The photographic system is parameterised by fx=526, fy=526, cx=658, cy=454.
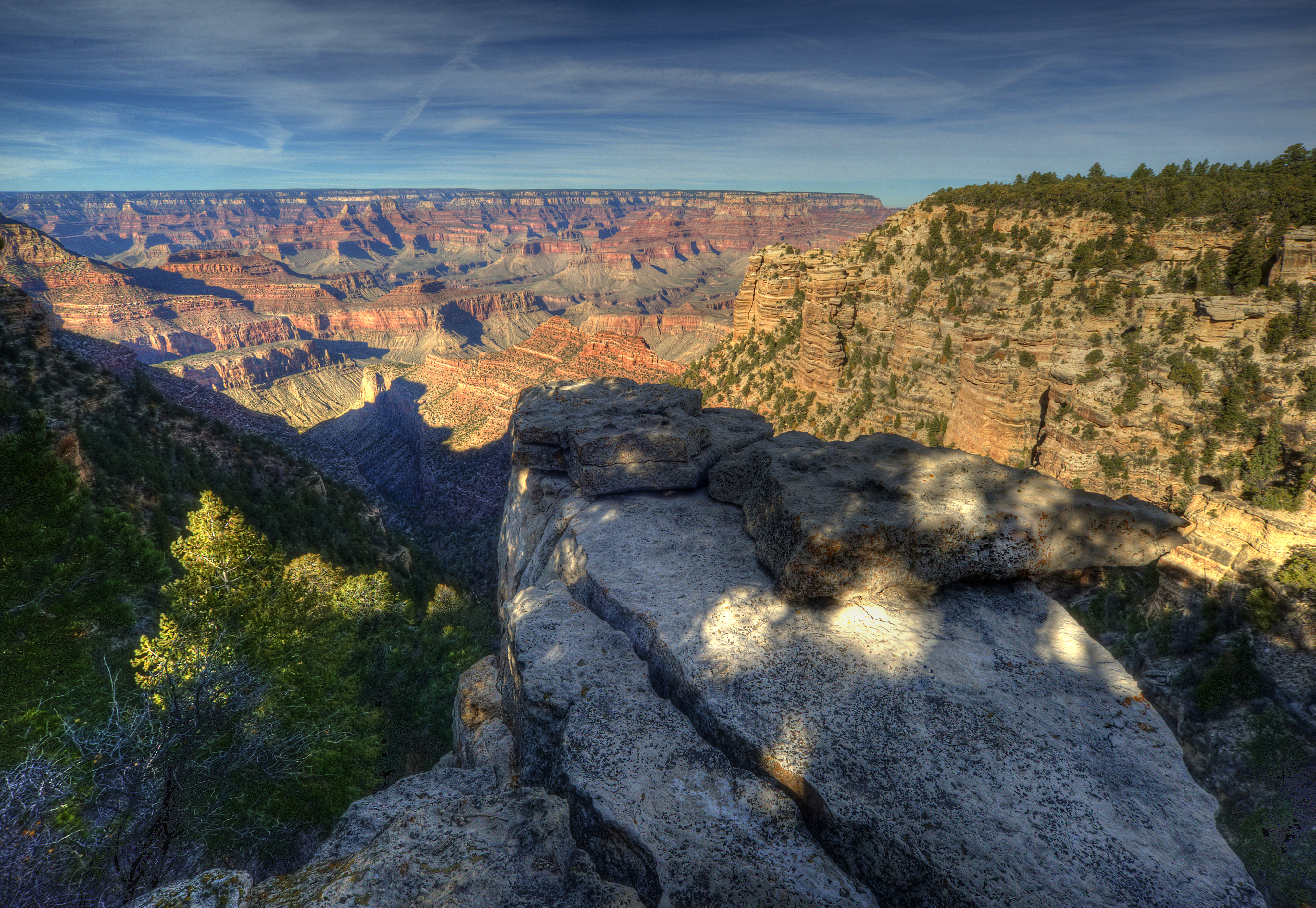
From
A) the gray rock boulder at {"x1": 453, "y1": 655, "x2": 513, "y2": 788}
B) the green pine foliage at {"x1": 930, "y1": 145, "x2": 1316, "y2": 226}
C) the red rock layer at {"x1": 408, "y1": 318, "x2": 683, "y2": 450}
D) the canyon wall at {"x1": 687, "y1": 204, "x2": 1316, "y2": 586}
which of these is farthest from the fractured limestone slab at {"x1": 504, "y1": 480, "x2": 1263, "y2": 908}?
the red rock layer at {"x1": 408, "y1": 318, "x2": 683, "y2": 450}

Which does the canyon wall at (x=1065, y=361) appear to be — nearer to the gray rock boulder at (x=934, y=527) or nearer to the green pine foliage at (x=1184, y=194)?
the green pine foliage at (x=1184, y=194)

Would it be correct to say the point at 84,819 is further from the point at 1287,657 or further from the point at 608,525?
the point at 1287,657

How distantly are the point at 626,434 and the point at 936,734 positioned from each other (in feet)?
26.6

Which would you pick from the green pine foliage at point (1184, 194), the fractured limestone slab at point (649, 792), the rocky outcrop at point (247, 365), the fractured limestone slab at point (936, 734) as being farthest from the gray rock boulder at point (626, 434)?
the rocky outcrop at point (247, 365)

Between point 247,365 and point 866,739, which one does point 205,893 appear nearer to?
point 866,739

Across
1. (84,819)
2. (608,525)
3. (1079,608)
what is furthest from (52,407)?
(1079,608)

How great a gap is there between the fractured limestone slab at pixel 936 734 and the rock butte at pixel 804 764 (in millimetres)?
23

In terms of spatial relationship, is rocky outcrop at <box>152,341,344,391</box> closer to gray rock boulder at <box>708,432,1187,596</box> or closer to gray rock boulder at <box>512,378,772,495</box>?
gray rock boulder at <box>512,378,772,495</box>

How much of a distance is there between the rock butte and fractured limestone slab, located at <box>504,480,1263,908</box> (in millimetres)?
23

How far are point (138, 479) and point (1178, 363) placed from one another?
5481 cm

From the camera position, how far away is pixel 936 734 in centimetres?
605

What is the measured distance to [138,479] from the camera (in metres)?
28.1

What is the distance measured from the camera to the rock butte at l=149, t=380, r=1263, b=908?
5.01 m

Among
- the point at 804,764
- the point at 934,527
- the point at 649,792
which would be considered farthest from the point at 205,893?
the point at 934,527
